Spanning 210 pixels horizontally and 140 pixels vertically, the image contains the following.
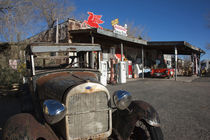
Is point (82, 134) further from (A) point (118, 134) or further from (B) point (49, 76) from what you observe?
(B) point (49, 76)

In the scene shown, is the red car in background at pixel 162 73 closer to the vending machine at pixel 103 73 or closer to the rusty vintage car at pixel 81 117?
the vending machine at pixel 103 73

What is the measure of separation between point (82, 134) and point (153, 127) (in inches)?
38.6

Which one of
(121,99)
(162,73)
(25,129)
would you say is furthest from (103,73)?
(25,129)

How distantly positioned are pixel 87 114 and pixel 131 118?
0.71 metres

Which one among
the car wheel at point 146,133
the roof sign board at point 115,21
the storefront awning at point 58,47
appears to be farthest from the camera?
the roof sign board at point 115,21

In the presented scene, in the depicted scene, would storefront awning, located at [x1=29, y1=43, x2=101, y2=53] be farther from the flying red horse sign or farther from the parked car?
the parked car

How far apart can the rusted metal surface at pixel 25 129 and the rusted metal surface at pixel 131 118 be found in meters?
0.95

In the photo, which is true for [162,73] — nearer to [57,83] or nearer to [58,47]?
[58,47]

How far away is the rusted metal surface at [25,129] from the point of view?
1.85 meters

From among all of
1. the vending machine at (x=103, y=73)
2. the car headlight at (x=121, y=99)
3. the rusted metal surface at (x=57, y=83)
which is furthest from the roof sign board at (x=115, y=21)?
the car headlight at (x=121, y=99)

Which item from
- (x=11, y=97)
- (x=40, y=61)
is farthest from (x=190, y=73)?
(x=11, y=97)

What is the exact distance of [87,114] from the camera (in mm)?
2115

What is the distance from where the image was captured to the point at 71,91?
2.00 metres

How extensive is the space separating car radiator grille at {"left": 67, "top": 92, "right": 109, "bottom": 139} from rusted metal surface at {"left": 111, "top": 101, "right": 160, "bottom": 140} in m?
0.32
